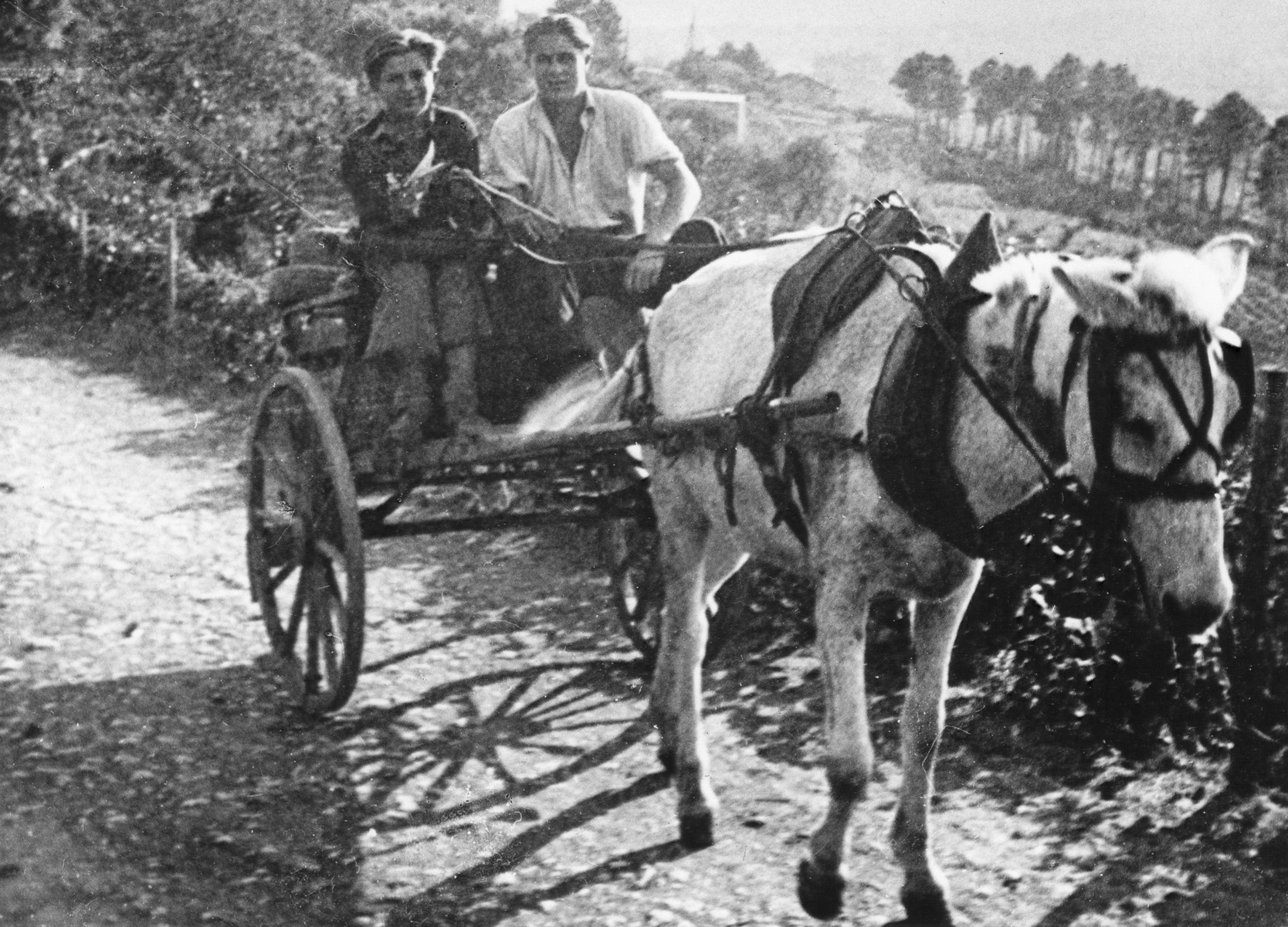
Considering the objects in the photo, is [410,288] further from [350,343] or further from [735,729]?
[735,729]

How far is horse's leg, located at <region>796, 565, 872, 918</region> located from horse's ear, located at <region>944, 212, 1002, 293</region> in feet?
2.78

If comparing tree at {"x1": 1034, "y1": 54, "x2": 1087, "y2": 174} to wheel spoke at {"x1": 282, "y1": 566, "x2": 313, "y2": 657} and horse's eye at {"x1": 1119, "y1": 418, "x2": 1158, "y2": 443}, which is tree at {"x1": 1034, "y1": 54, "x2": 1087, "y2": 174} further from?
horse's eye at {"x1": 1119, "y1": 418, "x2": 1158, "y2": 443}

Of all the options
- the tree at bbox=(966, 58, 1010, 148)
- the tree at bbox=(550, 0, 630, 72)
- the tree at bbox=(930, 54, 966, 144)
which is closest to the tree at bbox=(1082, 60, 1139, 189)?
the tree at bbox=(966, 58, 1010, 148)

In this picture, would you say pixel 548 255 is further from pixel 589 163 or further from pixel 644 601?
pixel 644 601

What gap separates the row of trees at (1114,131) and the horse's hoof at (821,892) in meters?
7.47

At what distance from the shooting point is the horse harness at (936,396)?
283cm

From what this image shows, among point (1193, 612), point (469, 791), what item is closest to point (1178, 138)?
point (469, 791)

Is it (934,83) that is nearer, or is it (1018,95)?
(1018,95)

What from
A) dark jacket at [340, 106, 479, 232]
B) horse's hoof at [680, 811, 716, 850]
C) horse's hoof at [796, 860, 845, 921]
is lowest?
horse's hoof at [680, 811, 716, 850]

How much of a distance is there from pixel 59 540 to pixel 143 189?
9401mm

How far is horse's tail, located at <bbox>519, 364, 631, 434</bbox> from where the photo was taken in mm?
4934

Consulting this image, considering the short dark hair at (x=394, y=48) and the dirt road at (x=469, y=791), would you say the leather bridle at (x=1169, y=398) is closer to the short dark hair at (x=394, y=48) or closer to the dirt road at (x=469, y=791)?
the dirt road at (x=469, y=791)

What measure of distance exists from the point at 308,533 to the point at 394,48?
79.8 inches

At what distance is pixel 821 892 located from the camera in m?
3.72
